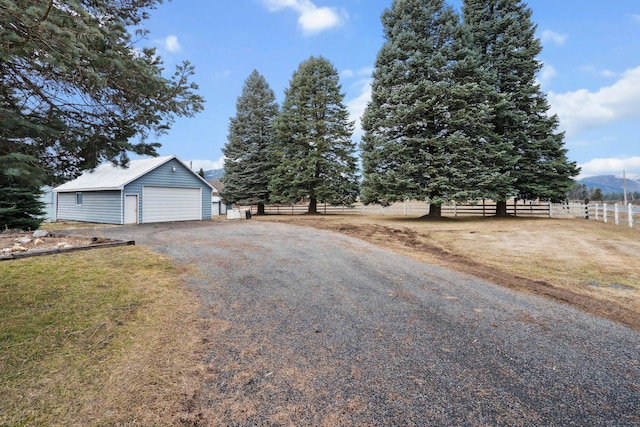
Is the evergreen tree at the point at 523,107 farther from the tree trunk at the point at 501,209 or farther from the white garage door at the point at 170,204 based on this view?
the white garage door at the point at 170,204

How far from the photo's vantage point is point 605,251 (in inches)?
306

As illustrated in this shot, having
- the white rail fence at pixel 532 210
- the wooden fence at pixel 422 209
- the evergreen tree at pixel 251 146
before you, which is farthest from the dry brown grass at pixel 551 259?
the evergreen tree at pixel 251 146

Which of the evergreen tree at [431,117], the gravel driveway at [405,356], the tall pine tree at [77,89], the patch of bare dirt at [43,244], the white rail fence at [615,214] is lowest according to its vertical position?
the gravel driveway at [405,356]

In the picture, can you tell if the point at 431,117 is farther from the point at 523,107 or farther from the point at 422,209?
the point at 422,209

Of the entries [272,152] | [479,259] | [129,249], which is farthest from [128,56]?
[272,152]

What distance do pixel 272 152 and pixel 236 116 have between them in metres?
4.87

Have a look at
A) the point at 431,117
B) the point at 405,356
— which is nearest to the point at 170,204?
the point at 431,117

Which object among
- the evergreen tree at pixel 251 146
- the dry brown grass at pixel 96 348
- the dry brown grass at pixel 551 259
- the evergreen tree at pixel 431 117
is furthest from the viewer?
the evergreen tree at pixel 251 146

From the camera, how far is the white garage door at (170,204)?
15344mm

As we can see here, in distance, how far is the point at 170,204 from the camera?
16312 millimetres

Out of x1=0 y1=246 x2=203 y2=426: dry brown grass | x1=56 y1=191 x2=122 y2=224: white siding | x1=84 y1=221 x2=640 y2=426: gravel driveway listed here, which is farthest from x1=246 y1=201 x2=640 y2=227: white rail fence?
x1=0 y1=246 x2=203 y2=426: dry brown grass

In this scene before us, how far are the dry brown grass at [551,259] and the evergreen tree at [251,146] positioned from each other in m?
14.9

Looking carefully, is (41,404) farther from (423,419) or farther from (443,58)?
(443,58)

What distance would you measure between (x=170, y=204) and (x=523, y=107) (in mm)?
21594
